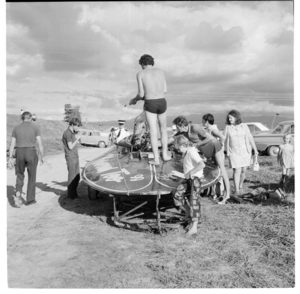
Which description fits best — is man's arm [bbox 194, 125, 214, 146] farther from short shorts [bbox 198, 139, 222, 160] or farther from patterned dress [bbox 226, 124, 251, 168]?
patterned dress [bbox 226, 124, 251, 168]

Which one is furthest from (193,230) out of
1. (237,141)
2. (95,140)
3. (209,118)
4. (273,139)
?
(95,140)

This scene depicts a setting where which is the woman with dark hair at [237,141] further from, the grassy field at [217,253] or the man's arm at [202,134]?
the grassy field at [217,253]

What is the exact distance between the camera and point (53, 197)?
715cm

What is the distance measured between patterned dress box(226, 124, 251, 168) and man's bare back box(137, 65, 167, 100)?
2.49 metres

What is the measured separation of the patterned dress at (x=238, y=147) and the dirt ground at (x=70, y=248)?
2.63m

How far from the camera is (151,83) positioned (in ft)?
14.2

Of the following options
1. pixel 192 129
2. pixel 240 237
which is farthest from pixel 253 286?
pixel 192 129

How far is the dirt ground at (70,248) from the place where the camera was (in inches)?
129

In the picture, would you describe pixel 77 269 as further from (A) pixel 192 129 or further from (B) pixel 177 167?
(A) pixel 192 129

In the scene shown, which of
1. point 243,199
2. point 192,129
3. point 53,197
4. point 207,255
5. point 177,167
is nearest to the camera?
point 207,255

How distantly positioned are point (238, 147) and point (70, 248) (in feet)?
12.3

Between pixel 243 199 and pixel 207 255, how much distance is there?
2622mm

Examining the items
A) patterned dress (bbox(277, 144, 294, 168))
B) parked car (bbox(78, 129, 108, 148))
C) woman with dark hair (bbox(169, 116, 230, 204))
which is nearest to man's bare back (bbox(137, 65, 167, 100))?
woman with dark hair (bbox(169, 116, 230, 204))

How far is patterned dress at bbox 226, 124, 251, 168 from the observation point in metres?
6.31
